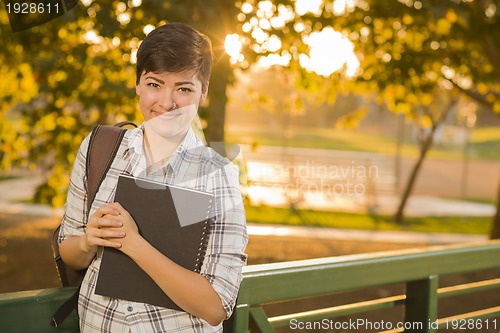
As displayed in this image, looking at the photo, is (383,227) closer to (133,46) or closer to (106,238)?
(133,46)

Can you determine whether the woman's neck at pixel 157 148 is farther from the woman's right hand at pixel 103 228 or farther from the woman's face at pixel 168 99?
the woman's right hand at pixel 103 228

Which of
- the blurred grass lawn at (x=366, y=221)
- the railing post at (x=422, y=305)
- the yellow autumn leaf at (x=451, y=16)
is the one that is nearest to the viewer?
the railing post at (x=422, y=305)

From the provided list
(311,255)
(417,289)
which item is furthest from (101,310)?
(311,255)

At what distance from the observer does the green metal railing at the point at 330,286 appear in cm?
164

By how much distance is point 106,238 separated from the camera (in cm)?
136

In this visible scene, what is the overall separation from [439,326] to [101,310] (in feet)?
6.09

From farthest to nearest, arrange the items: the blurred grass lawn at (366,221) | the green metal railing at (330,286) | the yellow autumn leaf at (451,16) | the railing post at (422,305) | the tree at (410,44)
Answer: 1. the blurred grass lawn at (366,221)
2. the yellow autumn leaf at (451,16)
3. the tree at (410,44)
4. the railing post at (422,305)
5. the green metal railing at (330,286)

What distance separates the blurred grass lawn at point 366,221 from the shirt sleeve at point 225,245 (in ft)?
32.0

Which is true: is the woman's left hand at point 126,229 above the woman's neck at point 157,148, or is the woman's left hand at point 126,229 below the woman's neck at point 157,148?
below

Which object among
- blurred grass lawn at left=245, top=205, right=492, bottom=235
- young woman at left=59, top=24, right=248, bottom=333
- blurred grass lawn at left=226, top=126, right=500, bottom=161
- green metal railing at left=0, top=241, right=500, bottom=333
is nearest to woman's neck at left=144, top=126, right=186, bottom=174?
young woman at left=59, top=24, right=248, bottom=333

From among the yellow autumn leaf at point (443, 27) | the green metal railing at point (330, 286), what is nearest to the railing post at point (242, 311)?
the green metal railing at point (330, 286)

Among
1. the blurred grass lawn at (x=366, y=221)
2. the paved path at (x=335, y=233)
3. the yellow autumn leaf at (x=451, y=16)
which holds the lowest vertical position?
the blurred grass lawn at (x=366, y=221)

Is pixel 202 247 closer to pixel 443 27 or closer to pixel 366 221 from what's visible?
pixel 443 27

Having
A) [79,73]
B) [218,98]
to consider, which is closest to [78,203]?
[218,98]
